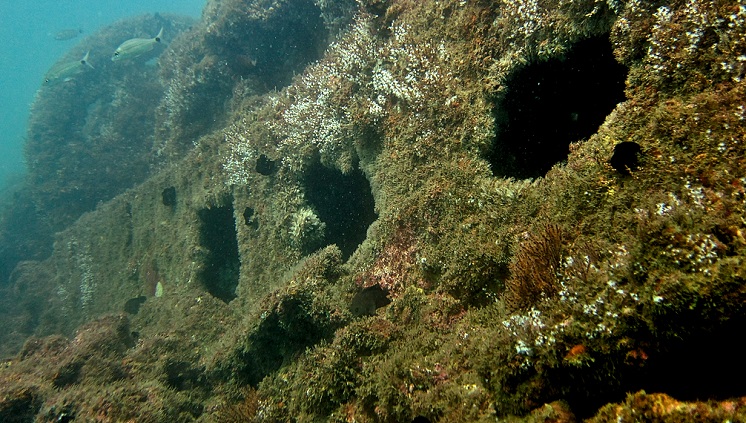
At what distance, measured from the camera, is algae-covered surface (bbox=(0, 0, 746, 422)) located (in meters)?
2.56

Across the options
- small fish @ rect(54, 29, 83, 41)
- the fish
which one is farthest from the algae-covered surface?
small fish @ rect(54, 29, 83, 41)

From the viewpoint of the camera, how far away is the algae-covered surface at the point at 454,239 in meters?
2.56

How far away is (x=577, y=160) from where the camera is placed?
384 cm

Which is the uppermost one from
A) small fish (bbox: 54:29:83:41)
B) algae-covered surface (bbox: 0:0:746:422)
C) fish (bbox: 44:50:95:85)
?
small fish (bbox: 54:29:83:41)

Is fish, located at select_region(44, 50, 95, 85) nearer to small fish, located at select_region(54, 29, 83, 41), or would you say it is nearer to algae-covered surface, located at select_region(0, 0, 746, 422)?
small fish, located at select_region(54, 29, 83, 41)

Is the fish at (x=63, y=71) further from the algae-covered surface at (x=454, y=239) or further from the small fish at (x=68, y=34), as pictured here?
the algae-covered surface at (x=454, y=239)

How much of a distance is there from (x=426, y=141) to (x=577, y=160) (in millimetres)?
2545

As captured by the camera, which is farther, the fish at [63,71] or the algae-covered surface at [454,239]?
the fish at [63,71]

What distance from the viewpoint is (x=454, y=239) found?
5.02m

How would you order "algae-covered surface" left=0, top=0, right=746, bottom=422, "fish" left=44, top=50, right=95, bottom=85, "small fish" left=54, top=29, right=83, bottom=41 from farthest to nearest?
"small fish" left=54, top=29, right=83, bottom=41, "fish" left=44, top=50, right=95, bottom=85, "algae-covered surface" left=0, top=0, right=746, bottom=422

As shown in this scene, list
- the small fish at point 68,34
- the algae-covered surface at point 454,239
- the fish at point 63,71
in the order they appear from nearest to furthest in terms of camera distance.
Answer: the algae-covered surface at point 454,239, the fish at point 63,71, the small fish at point 68,34

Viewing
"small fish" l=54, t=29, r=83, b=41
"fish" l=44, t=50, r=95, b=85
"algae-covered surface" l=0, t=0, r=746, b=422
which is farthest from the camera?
"small fish" l=54, t=29, r=83, b=41

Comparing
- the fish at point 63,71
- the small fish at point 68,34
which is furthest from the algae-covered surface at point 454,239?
the small fish at point 68,34

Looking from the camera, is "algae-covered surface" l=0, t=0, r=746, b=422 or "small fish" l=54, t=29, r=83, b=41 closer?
"algae-covered surface" l=0, t=0, r=746, b=422
